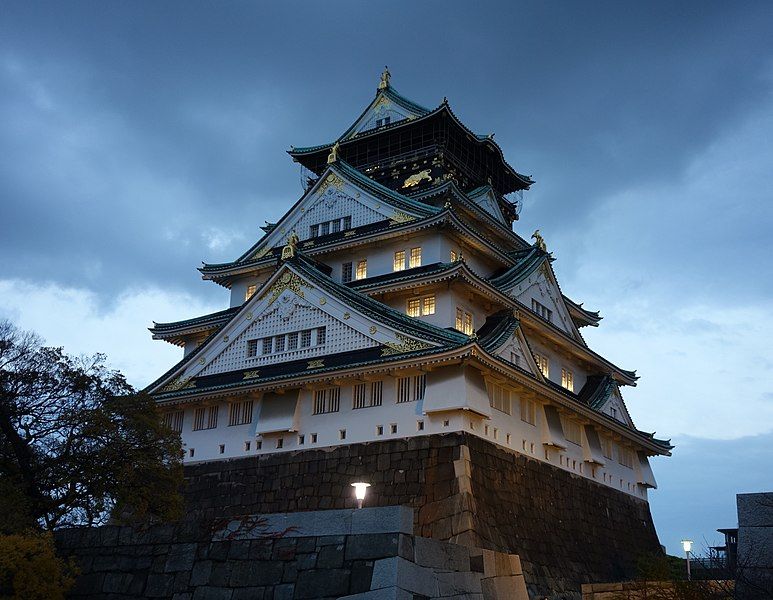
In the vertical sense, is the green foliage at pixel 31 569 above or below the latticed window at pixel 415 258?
below

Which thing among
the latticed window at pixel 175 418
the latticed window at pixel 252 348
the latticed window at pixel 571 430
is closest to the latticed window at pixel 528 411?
→ the latticed window at pixel 571 430

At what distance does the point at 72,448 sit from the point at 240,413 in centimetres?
1233

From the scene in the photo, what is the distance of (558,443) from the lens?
3375 cm

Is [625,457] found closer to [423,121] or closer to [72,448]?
[423,121]

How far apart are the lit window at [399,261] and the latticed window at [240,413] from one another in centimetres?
905

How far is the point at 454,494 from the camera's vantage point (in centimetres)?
2708

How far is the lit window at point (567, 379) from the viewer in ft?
135

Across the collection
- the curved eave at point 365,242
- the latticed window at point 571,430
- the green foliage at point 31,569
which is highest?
the curved eave at point 365,242

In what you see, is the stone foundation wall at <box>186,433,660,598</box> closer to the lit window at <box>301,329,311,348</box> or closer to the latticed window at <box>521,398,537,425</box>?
the latticed window at <box>521,398,537,425</box>

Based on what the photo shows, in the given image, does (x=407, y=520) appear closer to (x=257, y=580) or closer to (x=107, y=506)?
(x=257, y=580)

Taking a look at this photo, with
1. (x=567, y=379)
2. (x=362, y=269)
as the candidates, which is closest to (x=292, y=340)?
(x=362, y=269)

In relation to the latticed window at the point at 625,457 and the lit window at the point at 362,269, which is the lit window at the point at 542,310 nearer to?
the latticed window at the point at 625,457

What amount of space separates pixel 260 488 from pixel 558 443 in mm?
12354

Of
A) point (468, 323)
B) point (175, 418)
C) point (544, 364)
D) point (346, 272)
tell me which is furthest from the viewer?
point (544, 364)
